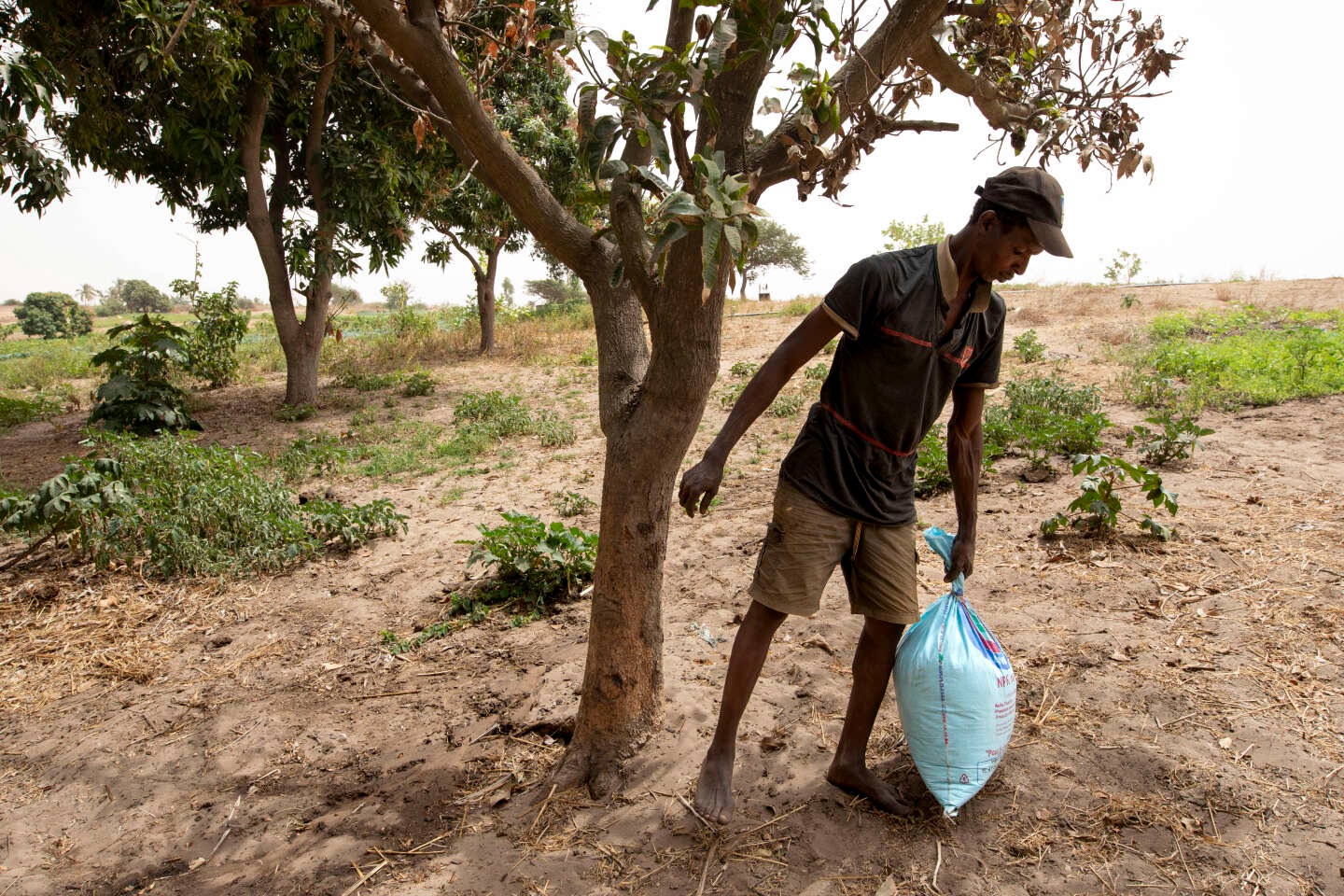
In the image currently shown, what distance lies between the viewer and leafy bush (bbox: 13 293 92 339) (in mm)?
30969

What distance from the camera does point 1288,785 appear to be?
228 cm

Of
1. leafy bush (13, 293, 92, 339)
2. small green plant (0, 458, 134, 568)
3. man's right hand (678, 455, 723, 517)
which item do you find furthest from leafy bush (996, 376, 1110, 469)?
leafy bush (13, 293, 92, 339)

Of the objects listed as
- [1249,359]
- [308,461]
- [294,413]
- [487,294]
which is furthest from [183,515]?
[487,294]

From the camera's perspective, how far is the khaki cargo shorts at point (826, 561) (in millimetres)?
2129

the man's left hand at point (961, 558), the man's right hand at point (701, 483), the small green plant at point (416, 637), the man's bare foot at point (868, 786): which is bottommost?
the small green plant at point (416, 637)

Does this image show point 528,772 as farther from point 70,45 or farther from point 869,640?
point 70,45

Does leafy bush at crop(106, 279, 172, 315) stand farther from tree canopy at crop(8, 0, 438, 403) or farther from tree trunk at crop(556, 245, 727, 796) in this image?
tree trunk at crop(556, 245, 727, 796)

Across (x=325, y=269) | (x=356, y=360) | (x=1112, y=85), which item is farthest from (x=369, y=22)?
(x=356, y=360)

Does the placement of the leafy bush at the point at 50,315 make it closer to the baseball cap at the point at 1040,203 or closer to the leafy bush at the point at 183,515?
the leafy bush at the point at 183,515

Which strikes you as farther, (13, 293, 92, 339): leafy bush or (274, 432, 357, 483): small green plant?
(13, 293, 92, 339): leafy bush

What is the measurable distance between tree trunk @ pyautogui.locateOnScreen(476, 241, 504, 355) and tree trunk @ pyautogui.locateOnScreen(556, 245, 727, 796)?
43.4 ft

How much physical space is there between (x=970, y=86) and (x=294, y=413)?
912 centimetres

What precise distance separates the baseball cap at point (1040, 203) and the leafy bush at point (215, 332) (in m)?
11.8

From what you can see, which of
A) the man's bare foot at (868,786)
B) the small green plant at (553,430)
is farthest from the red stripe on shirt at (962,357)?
the small green plant at (553,430)
